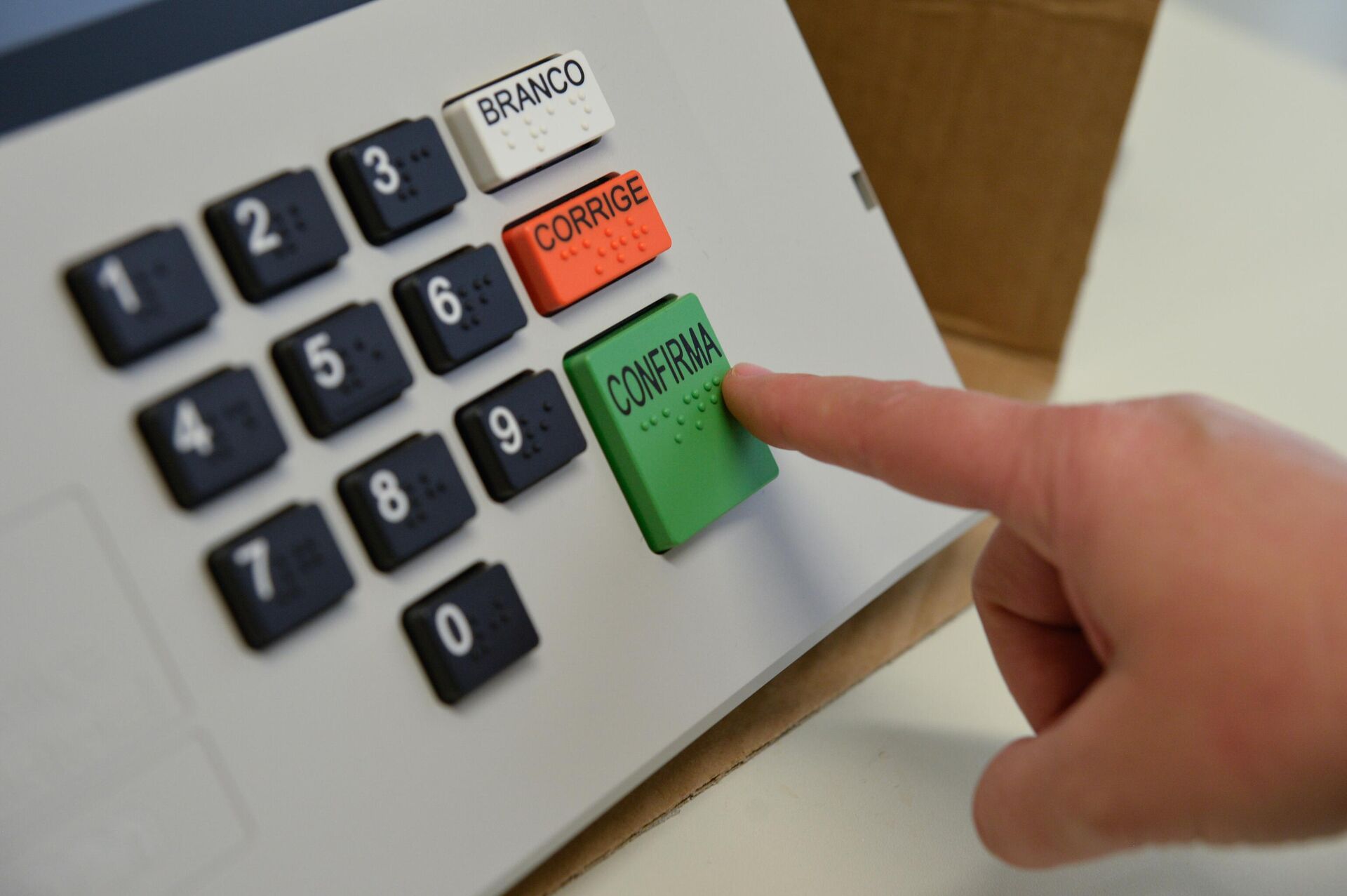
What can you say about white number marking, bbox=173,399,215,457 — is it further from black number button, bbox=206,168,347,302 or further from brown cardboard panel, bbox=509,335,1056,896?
brown cardboard panel, bbox=509,335,1056,896

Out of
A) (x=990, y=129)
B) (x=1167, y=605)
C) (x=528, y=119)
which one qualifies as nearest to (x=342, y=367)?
(x=528, y=119)

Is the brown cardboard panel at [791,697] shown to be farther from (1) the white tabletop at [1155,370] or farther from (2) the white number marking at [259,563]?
(2) the white number marking at [259,563]

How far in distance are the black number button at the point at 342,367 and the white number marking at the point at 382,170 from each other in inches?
1.4

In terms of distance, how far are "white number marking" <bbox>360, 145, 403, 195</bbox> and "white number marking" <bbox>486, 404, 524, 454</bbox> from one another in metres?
0.07

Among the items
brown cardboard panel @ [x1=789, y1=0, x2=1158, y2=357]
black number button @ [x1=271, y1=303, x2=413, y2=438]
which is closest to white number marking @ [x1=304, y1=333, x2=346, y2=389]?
black number button @ [x1=271, y1=303, x2=413, y2=438]

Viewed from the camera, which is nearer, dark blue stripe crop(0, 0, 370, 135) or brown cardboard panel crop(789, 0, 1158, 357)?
dark blue stripe crop(0, 0, 370, 135)

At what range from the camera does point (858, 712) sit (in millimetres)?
432

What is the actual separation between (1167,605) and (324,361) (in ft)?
0.78

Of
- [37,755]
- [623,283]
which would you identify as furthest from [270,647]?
[623,283]

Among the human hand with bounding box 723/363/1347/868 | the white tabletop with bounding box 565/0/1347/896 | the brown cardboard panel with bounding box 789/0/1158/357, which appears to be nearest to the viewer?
the human hand with bounding box 723/363/1347/868

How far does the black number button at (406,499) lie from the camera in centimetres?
30

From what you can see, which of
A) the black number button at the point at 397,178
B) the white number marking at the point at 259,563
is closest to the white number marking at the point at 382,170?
the black number button at the point at 397,178

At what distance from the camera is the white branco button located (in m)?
0.33

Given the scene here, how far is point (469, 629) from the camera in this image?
0.32 metres
